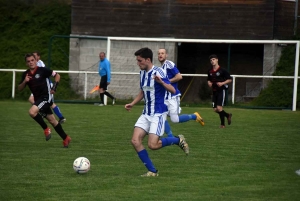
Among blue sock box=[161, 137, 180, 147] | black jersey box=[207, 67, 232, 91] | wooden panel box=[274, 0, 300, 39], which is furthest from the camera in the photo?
wooden panel box=[274, 0, 300, 39]

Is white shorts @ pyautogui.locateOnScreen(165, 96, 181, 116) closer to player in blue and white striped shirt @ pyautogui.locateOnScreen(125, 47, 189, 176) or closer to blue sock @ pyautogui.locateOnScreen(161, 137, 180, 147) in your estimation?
blue sock @ pyautogui.locateOnScreen(161, 137, 180, 147)

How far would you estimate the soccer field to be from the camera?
25.7ft

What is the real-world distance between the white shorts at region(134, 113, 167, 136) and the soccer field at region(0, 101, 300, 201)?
1.91 ft

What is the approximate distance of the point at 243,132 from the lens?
1545cm

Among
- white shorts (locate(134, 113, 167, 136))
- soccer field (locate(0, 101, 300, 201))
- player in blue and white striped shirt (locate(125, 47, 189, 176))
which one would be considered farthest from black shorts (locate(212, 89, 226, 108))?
white shorts (locate(134, 113, 167, 136))

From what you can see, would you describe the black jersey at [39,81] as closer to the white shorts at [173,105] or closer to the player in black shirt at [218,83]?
the white shorts at [173,105]

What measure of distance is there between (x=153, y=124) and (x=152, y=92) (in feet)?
1.49

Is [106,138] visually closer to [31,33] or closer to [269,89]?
[269,89]

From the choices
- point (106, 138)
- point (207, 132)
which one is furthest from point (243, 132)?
point (106, 138)

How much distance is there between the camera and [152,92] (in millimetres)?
9344

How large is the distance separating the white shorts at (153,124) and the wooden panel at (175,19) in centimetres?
1759

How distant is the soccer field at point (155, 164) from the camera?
7820 millimetres

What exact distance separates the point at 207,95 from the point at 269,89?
10.6 ft

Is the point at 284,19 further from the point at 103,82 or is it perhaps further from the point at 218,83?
the point at 218,83
